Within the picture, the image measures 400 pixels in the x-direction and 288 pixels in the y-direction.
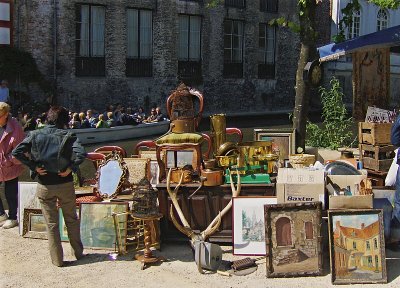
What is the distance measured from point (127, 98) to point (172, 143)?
1945 centimetres

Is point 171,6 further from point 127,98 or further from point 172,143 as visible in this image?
point 172,143

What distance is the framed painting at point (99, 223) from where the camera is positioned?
23.2 ft

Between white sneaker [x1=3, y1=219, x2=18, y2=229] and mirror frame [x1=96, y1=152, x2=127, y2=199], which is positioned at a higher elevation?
mirror frame [x1=96, y1=152, x2=127, y2=199]

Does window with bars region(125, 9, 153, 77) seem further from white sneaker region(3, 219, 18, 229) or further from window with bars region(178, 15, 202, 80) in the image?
white sneaker region(3, 219, 18, 229)

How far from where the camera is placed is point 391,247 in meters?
6.94

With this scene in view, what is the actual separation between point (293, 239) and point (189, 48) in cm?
2379

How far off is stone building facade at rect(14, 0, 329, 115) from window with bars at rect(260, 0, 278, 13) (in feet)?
0.29

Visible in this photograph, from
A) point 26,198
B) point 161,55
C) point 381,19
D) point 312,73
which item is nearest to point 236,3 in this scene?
point 161,55

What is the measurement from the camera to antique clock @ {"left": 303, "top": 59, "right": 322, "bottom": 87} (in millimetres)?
10492

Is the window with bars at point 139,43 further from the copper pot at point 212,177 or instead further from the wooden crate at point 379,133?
the copper pot at point 212,177

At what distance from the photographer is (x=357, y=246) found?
616 centimetres

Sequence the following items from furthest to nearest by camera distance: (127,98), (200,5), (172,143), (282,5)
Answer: (282,5), (200,5), (127,98), (172,143)

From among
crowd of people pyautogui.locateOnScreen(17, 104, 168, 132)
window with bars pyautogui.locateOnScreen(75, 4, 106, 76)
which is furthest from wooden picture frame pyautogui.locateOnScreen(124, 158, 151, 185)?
window with bars pyautogui.locateOnScreen(75, 4, 106, 76)

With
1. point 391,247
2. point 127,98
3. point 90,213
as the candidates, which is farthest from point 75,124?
point 391,247
